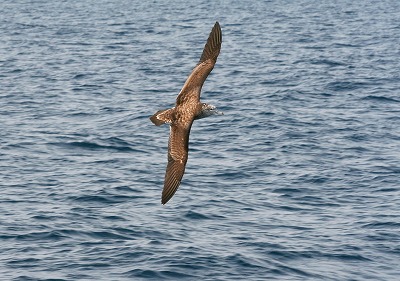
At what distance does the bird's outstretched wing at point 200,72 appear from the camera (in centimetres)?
→ 1867

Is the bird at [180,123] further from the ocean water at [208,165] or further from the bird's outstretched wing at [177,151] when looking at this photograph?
the ocean water at [208,165]

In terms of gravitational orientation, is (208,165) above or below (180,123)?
below

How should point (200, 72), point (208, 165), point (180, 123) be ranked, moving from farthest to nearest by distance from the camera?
point (208, 165) → point (200, 72) → point (180, 123)

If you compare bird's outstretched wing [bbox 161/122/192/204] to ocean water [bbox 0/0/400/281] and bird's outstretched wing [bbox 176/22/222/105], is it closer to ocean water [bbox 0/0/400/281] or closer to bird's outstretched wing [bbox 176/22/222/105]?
bird's outstretched wing [bbox 176/22/222/105]

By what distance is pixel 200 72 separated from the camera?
1911 centimetres

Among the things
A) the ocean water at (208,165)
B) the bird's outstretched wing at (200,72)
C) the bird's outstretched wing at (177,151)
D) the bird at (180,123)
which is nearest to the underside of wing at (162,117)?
the bird at (180,123)

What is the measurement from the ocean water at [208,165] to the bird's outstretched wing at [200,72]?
242 inches

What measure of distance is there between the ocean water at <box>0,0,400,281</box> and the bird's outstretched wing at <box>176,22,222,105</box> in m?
6.14

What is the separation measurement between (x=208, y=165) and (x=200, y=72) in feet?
46.5

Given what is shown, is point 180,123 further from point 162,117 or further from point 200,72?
point 200,72

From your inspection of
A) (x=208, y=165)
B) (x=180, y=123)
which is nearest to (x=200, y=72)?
(x=180, y=123)

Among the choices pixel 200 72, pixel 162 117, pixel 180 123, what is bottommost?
pixel 180 123

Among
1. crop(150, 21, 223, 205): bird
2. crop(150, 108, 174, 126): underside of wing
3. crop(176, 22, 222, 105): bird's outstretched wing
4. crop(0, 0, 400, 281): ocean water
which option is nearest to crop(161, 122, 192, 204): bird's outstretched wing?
crop(150, 21, 223, 205): bird

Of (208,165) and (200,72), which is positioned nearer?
(200,72)
